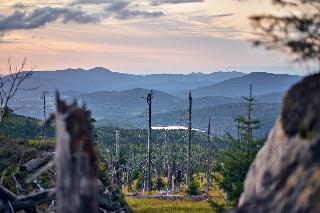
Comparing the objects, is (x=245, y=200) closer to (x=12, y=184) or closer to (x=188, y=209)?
(x=12, y=184)

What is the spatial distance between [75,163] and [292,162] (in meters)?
3.41

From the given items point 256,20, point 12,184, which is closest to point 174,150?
point 12,184

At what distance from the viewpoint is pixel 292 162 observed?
6.99 m

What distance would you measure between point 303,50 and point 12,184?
12577 mm

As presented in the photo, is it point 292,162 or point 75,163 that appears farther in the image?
point 292,162

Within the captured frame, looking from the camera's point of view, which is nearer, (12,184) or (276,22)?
(276,22)

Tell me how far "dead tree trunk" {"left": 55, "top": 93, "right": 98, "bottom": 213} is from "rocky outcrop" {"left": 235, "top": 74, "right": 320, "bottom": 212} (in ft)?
9.05

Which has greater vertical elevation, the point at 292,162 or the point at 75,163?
the point at 75,163

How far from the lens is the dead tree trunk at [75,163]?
493cm

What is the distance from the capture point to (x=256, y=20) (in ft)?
29.8

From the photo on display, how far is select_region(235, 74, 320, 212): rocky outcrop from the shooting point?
638 cm

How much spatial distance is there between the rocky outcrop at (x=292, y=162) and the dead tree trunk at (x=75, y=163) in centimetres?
276

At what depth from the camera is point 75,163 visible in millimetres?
5062

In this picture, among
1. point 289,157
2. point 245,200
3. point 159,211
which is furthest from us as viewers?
point 159,211
